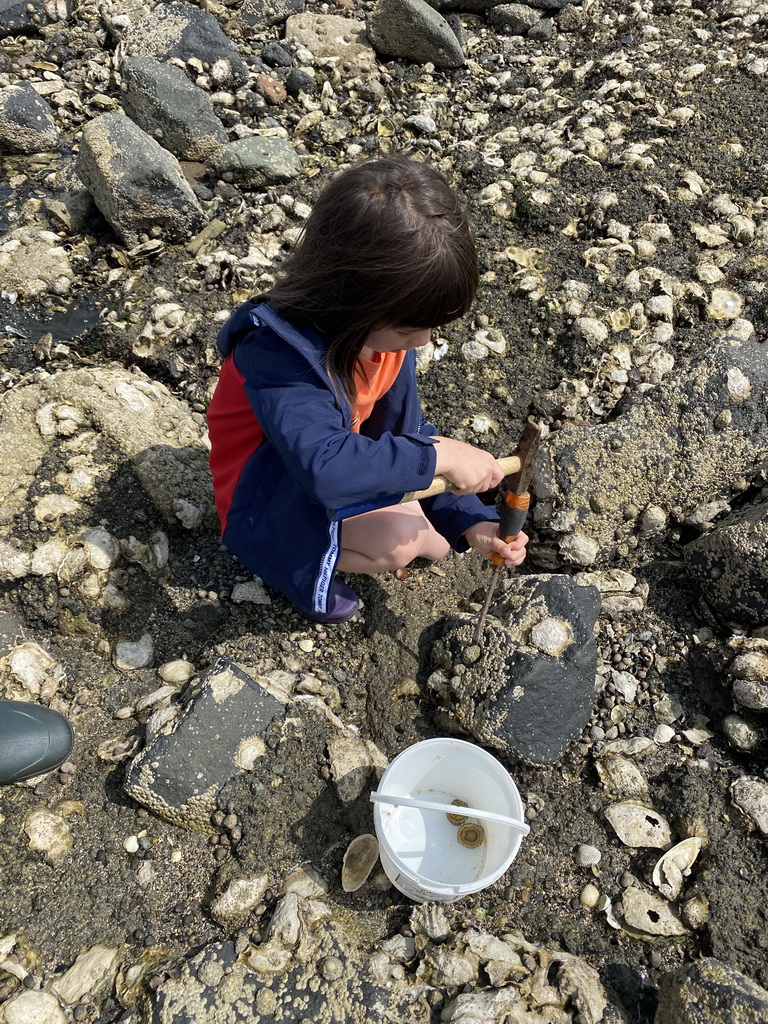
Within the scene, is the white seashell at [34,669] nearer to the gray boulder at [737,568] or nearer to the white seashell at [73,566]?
the white seashell at [73,566]

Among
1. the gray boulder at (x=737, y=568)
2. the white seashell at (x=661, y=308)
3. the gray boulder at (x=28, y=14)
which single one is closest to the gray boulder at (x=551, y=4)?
the gray boulder at (x=28, y=14)

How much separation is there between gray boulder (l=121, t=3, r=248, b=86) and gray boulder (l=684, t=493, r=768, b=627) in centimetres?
444

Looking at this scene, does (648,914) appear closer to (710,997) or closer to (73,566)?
(710,997)

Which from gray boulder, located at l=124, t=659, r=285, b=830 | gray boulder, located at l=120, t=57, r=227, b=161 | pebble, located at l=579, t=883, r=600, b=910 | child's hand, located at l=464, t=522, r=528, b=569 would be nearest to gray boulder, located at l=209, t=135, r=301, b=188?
gray boulder, located at l=120, t=57, r=227, b=161

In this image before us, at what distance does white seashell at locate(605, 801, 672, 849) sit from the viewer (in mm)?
2154

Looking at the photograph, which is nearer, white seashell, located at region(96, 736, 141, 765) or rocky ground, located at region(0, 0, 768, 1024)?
rocky ground, located at region(0, 0, 768, 1024)

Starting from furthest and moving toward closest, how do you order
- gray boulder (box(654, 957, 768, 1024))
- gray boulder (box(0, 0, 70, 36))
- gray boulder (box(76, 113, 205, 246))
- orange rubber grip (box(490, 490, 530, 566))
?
1. gray boulder (box(0, 0, 70, 36))
2. gray boulder (box(76, 113, 205, 246))
3. orange rubber grip (box(490, 490, 530, 566))
4. gray boulder (box(654, 957, 768, 1024))

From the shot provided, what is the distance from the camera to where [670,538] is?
2.81 meters

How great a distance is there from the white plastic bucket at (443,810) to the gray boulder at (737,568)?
1.09 meters

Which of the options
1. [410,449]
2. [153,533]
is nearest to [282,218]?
[153,533]

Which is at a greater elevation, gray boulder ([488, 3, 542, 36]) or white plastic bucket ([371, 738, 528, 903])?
gray boulder ([488, 3, 542, 36])

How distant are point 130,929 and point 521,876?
118 centimetres

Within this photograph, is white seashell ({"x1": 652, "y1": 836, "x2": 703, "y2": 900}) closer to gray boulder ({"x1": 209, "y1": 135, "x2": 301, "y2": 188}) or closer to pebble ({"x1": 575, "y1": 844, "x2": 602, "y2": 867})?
pebble ({"x1": 575, "y1": 844, "x2": 602, "y2": 867})

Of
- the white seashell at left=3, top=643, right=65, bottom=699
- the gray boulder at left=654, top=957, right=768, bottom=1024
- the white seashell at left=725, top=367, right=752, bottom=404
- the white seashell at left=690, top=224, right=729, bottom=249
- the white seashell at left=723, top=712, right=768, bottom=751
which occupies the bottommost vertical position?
the white seashell at left=3, top=643, right=65, bottom=699
